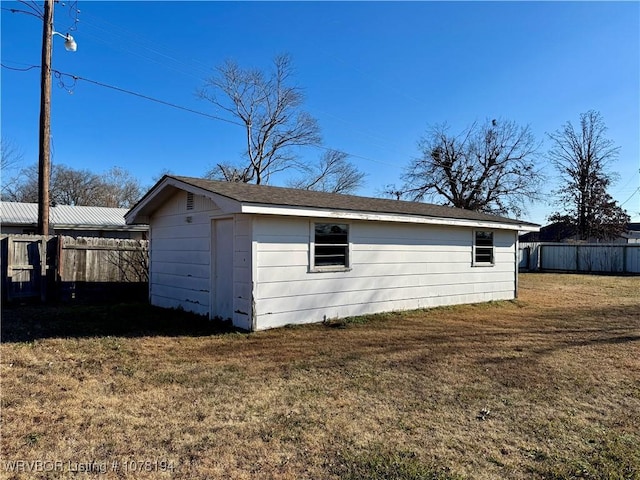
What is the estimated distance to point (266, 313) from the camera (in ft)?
24.5

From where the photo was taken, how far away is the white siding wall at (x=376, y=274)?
7555mm

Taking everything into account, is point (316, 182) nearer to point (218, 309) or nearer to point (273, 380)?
point (218, 309)

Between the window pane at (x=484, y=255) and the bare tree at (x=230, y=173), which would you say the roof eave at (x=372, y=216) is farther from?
the bare tree at (x=230, y=173)

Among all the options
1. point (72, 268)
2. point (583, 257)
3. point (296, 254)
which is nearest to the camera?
point (296, 254)

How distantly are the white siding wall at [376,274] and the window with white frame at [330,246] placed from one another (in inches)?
6.3

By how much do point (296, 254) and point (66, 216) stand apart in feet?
64.6

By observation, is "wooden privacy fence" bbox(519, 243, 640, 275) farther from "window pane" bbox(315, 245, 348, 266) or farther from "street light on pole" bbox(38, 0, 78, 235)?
"street light on pole" bbox(38, 0, 78, 235)

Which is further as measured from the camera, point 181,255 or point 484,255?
point 484,255

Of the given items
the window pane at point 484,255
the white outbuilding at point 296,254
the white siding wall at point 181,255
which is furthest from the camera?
the window pane at point 484,255

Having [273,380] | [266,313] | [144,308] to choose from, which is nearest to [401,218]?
[266,313]

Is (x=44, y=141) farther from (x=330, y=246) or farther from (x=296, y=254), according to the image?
(x=330, y=246)

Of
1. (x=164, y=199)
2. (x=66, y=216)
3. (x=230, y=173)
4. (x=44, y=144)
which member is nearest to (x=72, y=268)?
(x=44, y=144)

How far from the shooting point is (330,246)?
844 cm

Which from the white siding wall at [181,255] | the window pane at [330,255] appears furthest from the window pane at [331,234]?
the white siding wall at [181,255]
